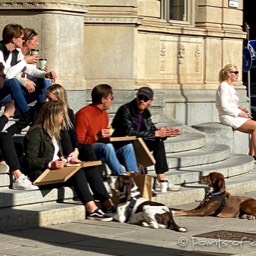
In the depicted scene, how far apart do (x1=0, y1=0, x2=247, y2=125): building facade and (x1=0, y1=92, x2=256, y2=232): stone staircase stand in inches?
47.2

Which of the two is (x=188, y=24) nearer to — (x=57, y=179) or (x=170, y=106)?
(x=170, y=106)

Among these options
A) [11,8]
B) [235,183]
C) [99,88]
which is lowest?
[235,183]

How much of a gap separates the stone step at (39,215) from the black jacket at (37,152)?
406mm

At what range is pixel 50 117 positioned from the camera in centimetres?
1220

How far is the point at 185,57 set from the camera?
20391 millimetres

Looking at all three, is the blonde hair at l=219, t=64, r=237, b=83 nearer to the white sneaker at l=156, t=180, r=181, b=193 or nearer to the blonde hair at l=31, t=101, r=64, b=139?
the white sneaker at l=156, t=180, r=181, b=193

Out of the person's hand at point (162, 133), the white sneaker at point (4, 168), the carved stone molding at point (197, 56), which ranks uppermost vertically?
the carved stone molding at point (197, 56)

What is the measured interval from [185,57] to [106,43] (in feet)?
10.5

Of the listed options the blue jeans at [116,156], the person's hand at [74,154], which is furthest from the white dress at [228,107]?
the person's hand at [74,154]

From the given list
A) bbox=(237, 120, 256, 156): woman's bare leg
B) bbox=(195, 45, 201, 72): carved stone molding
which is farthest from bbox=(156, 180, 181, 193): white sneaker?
bbox=(195, 45, 201, 72): carved stone molding

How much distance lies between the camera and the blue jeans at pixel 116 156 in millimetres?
12883

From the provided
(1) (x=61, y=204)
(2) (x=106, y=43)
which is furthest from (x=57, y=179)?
(2) (x=106, y=43)

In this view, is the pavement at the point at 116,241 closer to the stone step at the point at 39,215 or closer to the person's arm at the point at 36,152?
the stone step at the point at 39,215

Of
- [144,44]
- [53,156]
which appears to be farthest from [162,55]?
[53,156]
